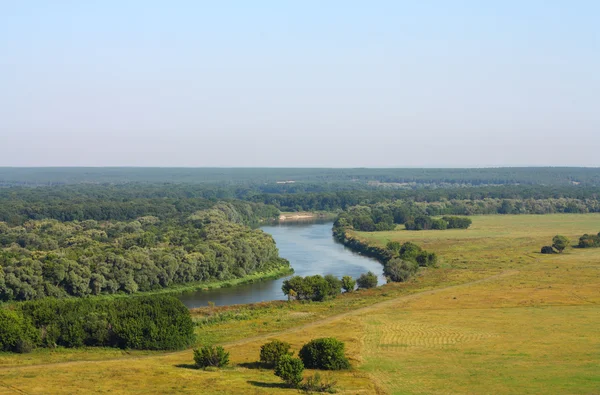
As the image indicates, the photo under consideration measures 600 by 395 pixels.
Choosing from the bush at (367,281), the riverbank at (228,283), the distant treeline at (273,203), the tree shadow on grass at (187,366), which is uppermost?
the distant treeline at (273,203)

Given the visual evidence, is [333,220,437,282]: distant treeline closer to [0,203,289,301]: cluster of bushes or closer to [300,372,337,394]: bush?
[0,203,289,301]: cluster of bushes

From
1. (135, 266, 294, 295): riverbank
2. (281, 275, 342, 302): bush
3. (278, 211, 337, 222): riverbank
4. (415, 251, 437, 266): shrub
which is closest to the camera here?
(281, 275, 342, 302): bush

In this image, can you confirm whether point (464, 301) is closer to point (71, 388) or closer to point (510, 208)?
point (71, 388)

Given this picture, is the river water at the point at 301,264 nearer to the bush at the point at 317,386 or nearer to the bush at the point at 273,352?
the bush at the point at 273,352

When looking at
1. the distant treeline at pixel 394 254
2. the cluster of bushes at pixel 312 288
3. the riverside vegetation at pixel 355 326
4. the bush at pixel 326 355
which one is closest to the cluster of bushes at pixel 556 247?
the riverside vegetation at pixel 355 326

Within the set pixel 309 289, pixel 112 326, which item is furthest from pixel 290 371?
pixel 309 289

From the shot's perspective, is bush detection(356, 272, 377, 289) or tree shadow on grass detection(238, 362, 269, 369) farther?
bush detection(356, 272, 377, 289)

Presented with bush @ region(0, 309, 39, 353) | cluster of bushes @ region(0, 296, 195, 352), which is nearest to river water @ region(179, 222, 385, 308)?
cluster of bushes @ region(0, 296, 195, 352)
